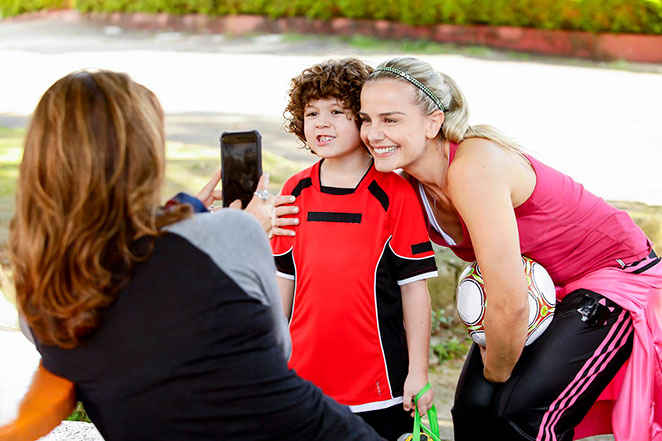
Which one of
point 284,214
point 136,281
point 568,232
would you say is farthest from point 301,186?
point 136,281

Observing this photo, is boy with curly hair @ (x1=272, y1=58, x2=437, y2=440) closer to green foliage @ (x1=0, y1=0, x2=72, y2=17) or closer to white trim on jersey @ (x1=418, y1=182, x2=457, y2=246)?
white trim on jersey @ (x1=418, y1=182, x2=457, y2=246)

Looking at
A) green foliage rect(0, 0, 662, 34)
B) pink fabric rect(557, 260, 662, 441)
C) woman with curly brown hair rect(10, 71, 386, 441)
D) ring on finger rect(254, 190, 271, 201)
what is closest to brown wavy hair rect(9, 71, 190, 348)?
woman with curly brown hair rect(10, 71, 386, 441)

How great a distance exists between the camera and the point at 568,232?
268cm

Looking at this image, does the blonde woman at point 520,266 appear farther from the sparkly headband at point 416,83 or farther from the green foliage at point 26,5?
the green foliage at point 26,5

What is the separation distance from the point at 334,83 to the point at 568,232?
99 cm

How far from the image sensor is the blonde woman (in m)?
2.42

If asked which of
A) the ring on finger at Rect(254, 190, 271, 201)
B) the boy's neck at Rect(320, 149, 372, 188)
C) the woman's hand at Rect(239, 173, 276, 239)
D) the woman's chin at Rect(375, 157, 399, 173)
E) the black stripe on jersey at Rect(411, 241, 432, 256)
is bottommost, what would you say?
the black stripe on jersey at Rect(411, 241, 432, 256)

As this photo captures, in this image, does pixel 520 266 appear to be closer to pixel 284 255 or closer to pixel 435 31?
pixel 284 255

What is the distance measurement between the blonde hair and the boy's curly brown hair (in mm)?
88

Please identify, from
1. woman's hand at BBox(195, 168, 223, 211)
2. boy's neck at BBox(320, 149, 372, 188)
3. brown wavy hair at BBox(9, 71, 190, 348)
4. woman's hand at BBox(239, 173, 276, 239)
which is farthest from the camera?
boy's neck at BBox(320, 149, 372, 188)

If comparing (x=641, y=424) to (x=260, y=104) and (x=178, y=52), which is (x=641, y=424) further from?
(x=178, y=52)

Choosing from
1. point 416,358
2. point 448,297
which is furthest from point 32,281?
point 448,297

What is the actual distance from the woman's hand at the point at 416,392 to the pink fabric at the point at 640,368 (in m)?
0.64

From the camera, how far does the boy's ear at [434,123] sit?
2.61 m
